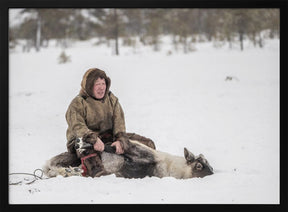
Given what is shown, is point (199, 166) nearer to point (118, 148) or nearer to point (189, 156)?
point (189, 156)

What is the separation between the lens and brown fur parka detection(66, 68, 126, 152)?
15.0 ft

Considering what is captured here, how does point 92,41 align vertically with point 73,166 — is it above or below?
above

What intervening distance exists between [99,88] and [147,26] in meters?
1.25

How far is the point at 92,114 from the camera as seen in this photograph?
4574 millimetres

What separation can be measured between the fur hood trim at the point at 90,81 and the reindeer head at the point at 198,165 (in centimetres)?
128

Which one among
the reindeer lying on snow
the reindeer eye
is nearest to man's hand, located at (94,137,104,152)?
the reindeer lying on snow

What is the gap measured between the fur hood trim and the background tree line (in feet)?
1.99

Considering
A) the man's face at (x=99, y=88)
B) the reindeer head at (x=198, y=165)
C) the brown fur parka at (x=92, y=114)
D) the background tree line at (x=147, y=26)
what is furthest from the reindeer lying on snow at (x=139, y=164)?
the background tree line at (x=147, y=26)

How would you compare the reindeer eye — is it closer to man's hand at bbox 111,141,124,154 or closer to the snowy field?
the snowy field

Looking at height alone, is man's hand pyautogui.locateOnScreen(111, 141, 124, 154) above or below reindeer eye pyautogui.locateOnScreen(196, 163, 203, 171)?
above
